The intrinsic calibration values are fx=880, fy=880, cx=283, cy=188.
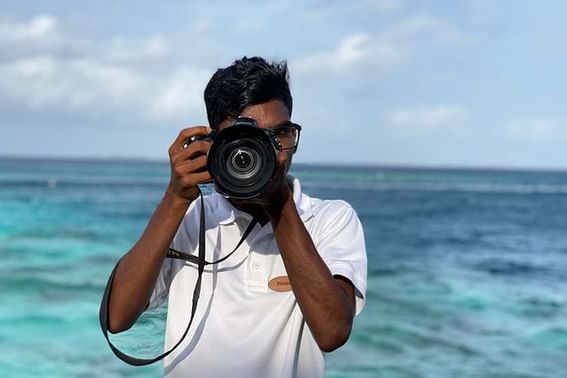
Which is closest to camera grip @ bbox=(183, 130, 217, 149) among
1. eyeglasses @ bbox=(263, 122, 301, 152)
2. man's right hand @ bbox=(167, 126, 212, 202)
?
man's right hand @ bbox=(167, 126, 212, 202)

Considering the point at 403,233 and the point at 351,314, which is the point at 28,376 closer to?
the point at 351,314

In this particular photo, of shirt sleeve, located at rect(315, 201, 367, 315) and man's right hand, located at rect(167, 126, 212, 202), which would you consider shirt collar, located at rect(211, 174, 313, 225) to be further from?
man's right hand, located at rect(167, 126, 212, 202)

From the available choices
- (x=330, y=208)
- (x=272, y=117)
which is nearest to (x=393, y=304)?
(x=330, y=208)

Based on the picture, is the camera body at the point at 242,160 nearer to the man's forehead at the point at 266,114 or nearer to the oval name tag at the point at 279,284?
the man's forehead at the point at 266,114

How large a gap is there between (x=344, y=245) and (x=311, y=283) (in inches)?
6.3

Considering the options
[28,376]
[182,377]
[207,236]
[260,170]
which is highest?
[260,170]

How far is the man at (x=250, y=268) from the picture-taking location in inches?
71.3

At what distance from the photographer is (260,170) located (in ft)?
5.82

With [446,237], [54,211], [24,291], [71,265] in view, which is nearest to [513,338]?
[24,291]

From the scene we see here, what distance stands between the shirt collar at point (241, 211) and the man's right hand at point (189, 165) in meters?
0.16

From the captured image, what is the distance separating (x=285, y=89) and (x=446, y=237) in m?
19.2

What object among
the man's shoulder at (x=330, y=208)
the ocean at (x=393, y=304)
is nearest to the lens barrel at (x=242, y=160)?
the man's shoulder at (x=330, y=208)

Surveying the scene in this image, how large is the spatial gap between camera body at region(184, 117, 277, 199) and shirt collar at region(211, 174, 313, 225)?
0.57 ft

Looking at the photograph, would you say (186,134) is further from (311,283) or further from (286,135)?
(311,283)
